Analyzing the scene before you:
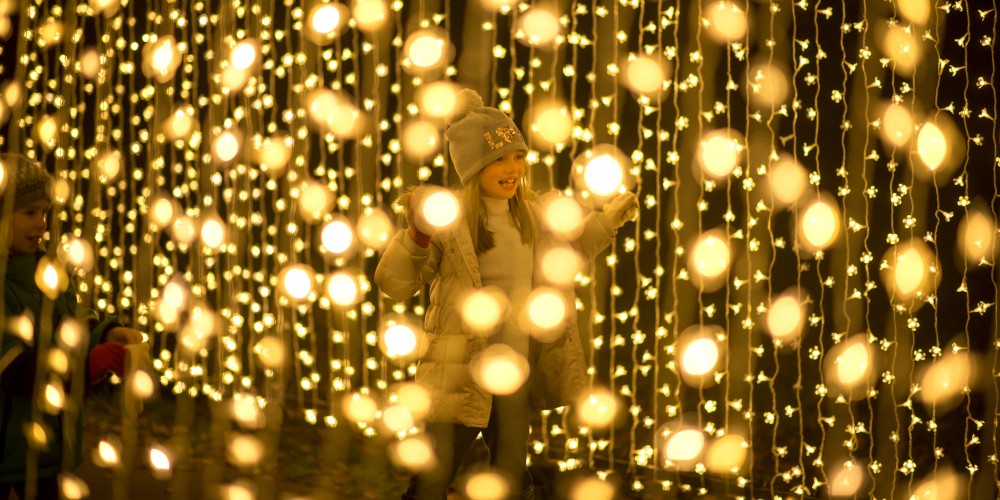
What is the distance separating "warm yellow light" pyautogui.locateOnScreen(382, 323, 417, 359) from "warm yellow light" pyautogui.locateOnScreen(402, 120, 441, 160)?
0.67 m

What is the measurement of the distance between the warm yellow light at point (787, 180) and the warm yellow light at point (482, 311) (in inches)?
54.8

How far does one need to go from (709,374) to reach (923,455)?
2.57 ft

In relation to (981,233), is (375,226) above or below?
above

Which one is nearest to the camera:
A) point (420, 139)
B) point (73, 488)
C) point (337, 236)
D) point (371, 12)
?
point (73, 488)

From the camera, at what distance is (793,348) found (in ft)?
12.4

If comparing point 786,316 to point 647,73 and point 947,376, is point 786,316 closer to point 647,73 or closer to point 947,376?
point 947,376

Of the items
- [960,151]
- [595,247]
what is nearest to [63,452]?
[595,247]

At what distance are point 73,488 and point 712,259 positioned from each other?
2258 mm

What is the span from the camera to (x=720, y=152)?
11.3 ft

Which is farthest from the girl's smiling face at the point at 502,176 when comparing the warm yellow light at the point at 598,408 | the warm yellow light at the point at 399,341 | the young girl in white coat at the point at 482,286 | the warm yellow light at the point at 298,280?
the warm yellow light at the point at 298,280

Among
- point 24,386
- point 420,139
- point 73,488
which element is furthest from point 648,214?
point 24,386

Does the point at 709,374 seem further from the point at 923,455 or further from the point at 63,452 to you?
the point at 63,452

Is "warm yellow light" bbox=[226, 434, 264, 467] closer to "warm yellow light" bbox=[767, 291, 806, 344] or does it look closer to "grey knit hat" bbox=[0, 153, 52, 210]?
"grey knit hat" bbox=[0, 153, 52, 210]

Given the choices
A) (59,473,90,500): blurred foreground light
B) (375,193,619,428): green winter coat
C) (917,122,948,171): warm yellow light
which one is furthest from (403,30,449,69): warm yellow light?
(59,473,90,500): blurred foreground light
